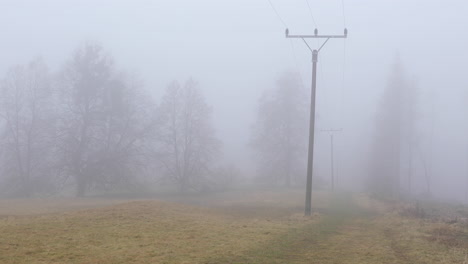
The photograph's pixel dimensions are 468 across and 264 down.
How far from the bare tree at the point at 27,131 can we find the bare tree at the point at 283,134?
2363cm

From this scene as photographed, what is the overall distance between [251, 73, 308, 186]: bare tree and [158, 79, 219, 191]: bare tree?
7546 millimetres

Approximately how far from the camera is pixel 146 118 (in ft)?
128

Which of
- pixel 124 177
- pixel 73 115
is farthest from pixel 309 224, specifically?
pixel 73 115

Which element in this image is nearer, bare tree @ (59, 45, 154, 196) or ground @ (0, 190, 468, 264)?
ground @ (0, 190, 468, 264)

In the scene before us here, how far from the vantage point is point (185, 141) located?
42062mm

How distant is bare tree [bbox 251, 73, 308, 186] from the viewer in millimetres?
46844

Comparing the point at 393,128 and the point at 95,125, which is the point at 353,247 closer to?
the point at 95,125

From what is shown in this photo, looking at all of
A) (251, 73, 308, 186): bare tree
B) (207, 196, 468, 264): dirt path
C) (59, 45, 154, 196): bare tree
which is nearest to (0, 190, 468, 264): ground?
(207, 196, 468, 264): dirt path

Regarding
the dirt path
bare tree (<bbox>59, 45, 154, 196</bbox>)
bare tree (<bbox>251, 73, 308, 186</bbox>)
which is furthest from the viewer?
bare tree (<bbox>251, 73, 308, 186</bbox>)

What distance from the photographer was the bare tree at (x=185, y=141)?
41.3 metres

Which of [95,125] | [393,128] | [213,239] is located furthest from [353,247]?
[393,128]

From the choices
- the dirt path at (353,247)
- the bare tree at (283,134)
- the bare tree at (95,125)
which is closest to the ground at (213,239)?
the dirt path at (353,247)

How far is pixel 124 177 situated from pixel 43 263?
27.6 m

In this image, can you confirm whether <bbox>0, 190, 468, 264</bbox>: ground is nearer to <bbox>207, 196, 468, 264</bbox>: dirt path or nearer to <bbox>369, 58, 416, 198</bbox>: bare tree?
<bbox>207, 196, 468, 264</bbox>: dirt path
